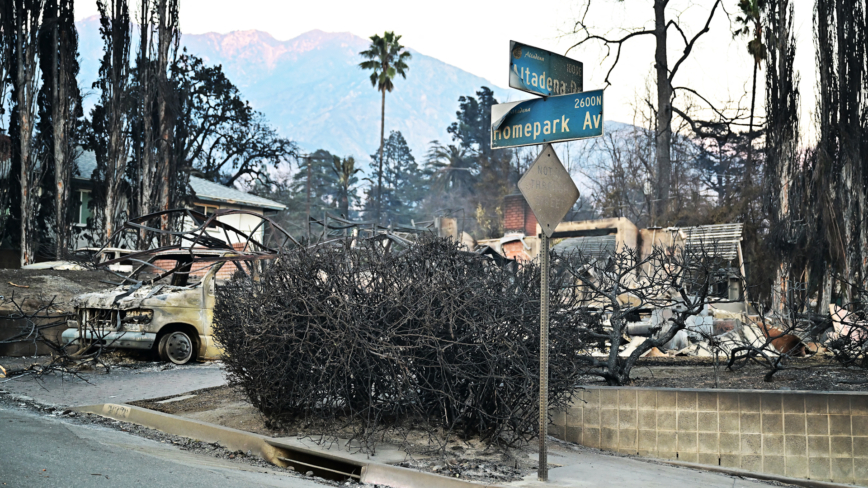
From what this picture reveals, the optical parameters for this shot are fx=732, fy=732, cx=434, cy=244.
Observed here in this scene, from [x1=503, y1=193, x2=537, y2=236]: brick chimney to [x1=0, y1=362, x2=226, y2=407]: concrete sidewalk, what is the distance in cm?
4120

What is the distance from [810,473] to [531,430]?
2.83 metres

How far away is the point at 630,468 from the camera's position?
21.7 feet

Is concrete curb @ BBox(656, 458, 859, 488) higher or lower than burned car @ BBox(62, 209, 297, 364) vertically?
lower

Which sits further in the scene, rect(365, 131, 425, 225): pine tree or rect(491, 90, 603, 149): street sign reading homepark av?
rect(365, 131, 425, 225): pine tree

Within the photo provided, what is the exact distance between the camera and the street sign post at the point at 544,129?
591 cm

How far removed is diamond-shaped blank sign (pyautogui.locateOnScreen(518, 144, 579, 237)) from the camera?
612cm

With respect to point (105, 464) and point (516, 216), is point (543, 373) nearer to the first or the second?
point (105, 464)

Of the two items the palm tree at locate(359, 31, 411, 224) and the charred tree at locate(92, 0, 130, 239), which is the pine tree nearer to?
the palm tree at locate(359, 31, 411, 224)

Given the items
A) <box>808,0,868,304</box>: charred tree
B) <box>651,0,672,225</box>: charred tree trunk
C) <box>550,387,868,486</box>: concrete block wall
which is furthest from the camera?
<box>651,0,672,225</box>: charred tree trunk

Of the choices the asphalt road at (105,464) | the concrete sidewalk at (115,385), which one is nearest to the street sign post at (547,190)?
the asphalt road at (105,464)

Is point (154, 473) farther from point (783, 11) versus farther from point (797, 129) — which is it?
point (783, 11)

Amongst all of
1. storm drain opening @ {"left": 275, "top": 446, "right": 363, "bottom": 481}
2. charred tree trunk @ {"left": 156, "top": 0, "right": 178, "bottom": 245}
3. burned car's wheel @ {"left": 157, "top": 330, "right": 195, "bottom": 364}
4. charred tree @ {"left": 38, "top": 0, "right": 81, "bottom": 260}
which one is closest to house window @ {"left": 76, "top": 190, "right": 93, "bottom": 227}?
charred tree @ {"left": 38, "top": 0, "right": 81, "bottom": 260}

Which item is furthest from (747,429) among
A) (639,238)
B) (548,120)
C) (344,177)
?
(344,177)

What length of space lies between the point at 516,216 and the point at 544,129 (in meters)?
49.2
